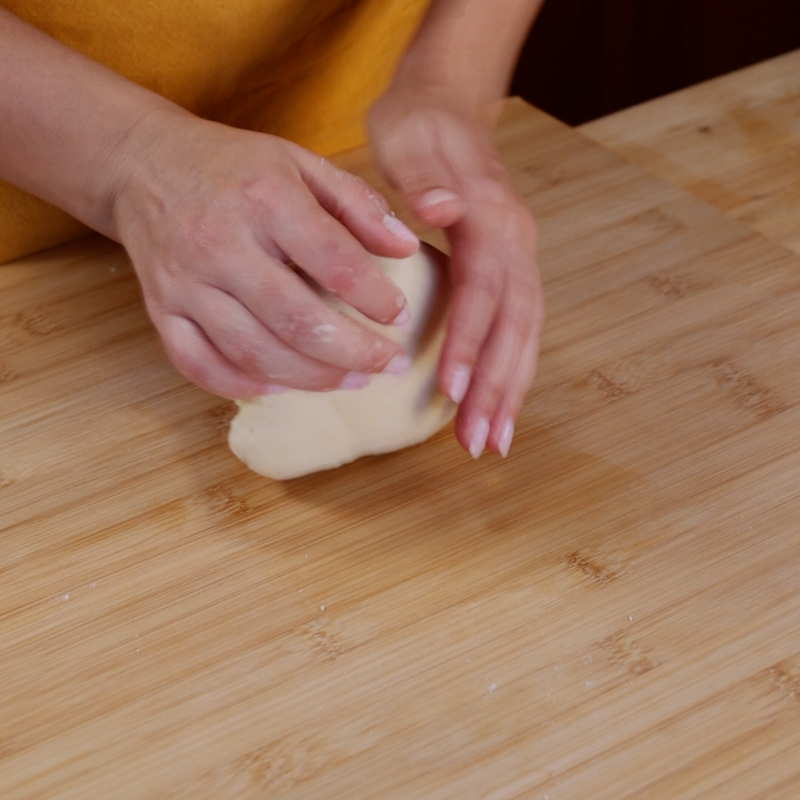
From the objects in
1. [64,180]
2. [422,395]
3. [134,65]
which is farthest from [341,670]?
[134,65]

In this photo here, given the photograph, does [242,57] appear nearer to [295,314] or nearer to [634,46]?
[295,314]

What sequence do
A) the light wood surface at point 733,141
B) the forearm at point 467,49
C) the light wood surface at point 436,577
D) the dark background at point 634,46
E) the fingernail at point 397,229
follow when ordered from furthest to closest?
the dark background at point 634,46 → the light wood surface at point 733,141 → the forearm at point 467,49 → the fingernail at point 397,229 → the light wood surface at point 436,577

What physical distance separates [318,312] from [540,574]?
0.87 ft

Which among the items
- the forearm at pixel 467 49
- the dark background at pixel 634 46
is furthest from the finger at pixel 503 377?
the dark background at pixel 634 46

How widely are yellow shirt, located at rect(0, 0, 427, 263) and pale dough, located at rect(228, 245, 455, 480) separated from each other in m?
0.38

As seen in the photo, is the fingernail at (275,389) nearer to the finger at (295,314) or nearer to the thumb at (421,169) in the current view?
the finger at (295,314)

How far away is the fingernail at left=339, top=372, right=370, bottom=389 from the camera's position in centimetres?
80

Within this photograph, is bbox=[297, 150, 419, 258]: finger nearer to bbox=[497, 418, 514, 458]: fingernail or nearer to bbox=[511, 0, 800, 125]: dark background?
bbox=[497, 418, 514, 458]: fingernail

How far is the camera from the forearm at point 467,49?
1004 millimetres

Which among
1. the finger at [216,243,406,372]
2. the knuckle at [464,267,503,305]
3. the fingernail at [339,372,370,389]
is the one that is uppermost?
the finger at [216,243,406,372]

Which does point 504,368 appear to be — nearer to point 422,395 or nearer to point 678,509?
point 422,395

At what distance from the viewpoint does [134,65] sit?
1.10 metres

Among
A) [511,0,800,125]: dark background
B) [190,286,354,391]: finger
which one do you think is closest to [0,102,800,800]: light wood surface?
[190,286,354,391]: finger

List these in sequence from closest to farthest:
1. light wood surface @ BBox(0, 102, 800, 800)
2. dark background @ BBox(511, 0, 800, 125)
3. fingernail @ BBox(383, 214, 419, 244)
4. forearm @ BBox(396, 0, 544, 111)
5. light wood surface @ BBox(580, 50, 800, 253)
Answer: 1. light wood surface @ BBox(0, 102, 800, 800)
2. fingernail @ BBox(383, 214, 419, 244)
3. forearm @ BBox(396, 0, 544, 111)
4. light wood surface @ BBox(580, 50, 800, 253)
5. dark background @ BBox(511, 0, 800, 125)
